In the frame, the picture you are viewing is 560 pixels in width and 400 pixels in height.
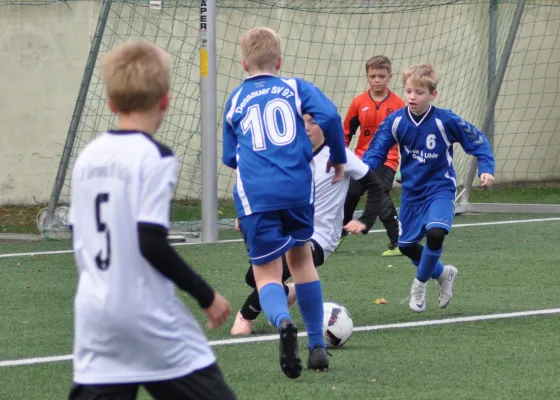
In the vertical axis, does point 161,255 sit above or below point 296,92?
below

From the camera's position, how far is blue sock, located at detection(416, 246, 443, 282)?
20.9 feet

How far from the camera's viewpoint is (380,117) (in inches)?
373

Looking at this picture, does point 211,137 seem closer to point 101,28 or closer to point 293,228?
point 101,28

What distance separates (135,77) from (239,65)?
10.2m

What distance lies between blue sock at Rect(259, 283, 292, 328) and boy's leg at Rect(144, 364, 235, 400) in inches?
63.1

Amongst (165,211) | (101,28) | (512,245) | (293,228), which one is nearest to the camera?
(165,211)

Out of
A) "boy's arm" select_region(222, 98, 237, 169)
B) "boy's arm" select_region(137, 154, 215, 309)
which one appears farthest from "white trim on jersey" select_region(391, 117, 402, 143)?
"boy's arm" select_region(137, 154, 215, 309)

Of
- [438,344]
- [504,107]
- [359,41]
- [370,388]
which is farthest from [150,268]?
[504,107]

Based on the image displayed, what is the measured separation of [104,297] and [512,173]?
1225 centimetres

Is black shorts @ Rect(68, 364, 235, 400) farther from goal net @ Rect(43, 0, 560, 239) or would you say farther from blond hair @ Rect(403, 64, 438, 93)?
goal net @ Rect(43, 0, 560, 239)

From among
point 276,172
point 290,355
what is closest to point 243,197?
point 276,172

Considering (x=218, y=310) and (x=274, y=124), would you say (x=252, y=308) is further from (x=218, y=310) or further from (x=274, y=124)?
(x=218, y=310)

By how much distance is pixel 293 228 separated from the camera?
4.85 m

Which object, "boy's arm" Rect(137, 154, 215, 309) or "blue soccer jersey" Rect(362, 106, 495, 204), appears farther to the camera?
"blue soccer jersey" Rect(362, 106, 495, 204)
